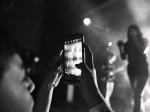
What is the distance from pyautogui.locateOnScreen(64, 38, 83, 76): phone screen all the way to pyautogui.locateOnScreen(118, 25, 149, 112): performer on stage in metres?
1.57

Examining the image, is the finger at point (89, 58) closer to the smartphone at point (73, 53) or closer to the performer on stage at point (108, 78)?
the smartphone at point (73, 53)

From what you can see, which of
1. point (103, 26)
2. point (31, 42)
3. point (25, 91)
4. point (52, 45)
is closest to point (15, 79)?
point (25, 91)

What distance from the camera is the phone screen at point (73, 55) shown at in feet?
3.00

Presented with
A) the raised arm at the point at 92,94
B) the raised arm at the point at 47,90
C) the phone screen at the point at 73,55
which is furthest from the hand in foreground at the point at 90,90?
the phone screen at the point at 73,55

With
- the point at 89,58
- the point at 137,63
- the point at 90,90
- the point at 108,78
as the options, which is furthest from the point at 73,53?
the point at 108,78

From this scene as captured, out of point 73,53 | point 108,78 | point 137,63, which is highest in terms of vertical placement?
point 137,63

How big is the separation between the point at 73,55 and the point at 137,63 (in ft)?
5.48

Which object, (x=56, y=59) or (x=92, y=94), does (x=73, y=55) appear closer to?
(x=56, y=59)

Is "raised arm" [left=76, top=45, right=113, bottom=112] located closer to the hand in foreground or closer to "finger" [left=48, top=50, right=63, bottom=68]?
the hand in foreground

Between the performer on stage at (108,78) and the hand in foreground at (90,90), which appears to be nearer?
the hand in foreground at (90,90)

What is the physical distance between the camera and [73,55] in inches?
38.1

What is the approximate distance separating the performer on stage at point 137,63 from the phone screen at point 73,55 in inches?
61.7

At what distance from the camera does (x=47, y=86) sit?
73 cm

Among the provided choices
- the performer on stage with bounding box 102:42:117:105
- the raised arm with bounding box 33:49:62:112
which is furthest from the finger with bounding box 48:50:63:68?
the performer on stage with bounding box 102:42:117:105
